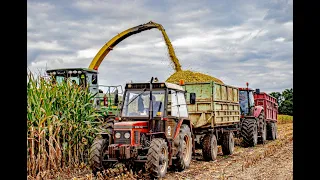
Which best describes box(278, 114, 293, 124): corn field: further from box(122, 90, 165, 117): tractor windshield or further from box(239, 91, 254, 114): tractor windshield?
box(122, 90, 165, 117): tractor windshield

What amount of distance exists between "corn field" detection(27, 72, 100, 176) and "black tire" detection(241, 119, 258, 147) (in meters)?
8.01

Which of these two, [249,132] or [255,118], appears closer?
[249,132]

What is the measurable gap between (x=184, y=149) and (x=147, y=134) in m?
1.77

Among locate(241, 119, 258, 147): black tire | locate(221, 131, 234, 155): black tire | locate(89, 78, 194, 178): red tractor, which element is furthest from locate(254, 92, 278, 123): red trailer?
locate(89, 78, 194, 178): red tractor

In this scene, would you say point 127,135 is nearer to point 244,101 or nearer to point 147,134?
point 147,134

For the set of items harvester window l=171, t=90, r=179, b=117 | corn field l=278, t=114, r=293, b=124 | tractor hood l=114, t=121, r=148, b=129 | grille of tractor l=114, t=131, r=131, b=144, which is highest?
harvester window l=171, t=90, r=179, b=117

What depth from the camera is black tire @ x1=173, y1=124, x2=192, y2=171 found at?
9.74m

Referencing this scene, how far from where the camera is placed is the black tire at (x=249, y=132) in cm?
1678

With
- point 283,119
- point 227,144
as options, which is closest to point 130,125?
point 227,144

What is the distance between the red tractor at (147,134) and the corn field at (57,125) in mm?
1110

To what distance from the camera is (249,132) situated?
16.8 metres
